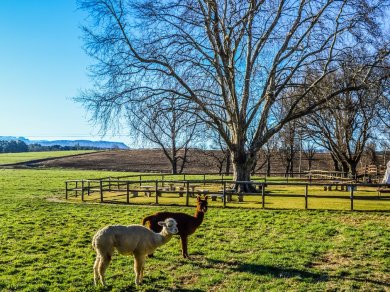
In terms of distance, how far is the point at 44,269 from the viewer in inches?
341

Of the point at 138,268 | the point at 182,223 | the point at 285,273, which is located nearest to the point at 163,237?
the point at 138,268

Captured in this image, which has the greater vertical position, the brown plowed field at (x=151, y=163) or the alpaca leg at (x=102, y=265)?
the brown plowed field at (x=151, y=163)

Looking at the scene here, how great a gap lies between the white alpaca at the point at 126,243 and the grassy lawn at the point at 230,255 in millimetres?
352

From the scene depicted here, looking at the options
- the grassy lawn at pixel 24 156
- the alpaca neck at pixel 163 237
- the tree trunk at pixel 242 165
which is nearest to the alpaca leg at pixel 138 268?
the alpaca neck at pixel 163 237

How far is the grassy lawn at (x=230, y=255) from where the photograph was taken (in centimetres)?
777

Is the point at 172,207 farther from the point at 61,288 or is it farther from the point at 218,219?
the point at 61,288

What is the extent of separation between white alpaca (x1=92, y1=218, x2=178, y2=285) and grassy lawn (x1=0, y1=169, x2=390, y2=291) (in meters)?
0.35

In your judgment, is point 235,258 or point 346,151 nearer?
point 235,258

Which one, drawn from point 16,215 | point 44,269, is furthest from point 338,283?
point 16,215

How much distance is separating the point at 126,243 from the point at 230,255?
301 centimetres

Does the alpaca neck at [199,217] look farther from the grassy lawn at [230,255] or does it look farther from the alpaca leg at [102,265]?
the alpaca leg at [102,265]

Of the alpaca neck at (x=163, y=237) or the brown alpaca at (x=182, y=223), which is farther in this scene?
the brown alpaca at (x=182, y=223)

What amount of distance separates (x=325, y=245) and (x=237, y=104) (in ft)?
41.5

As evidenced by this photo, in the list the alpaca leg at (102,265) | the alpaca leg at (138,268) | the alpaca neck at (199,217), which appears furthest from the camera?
the alpaca neck at (199,217)
